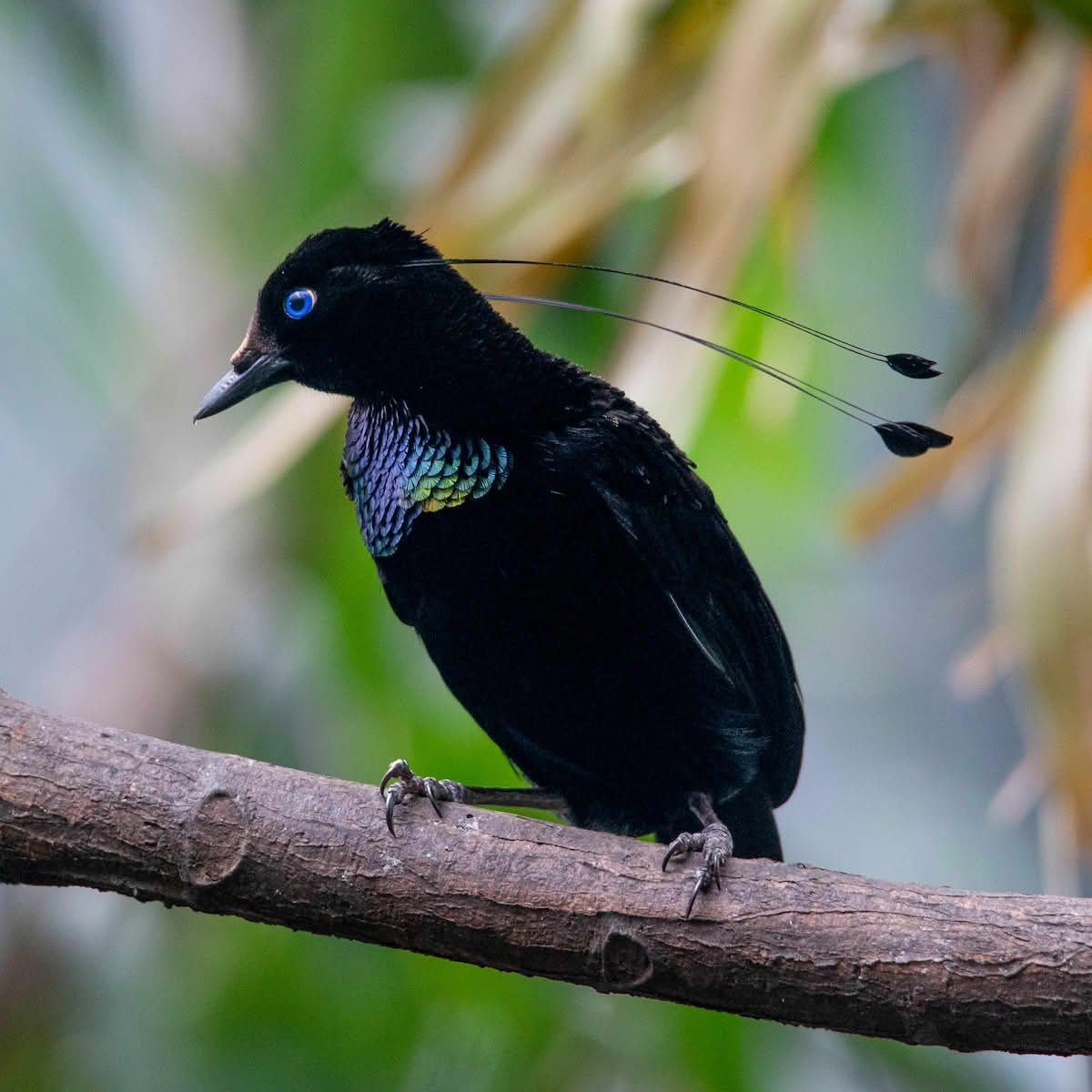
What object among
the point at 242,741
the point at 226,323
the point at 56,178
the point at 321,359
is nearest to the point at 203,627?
the point at 242,741

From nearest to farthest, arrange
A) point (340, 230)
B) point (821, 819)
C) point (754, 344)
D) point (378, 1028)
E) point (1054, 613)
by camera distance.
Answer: point (340, 230) → point (1054, 613) → point (754, 344) → point (378, 1028) → point (821, 819)

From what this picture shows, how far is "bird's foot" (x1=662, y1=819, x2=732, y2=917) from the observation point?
2.00 meters

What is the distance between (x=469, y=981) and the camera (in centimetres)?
461

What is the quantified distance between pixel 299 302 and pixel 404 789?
81 centimetres

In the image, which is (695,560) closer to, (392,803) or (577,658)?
(577,658)

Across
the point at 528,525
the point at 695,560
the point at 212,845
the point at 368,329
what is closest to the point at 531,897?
the point at 212,845

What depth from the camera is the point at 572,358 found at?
454 cm

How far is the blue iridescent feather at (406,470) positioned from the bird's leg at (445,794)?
Result: 1.29ft

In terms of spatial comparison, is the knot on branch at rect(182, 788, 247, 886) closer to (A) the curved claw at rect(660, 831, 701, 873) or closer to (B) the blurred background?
(A) the curved claw at rect(660, 831, 701, 873)

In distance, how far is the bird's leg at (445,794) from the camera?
2113 mm

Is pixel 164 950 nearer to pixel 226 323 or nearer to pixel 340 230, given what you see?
pixel 226 323

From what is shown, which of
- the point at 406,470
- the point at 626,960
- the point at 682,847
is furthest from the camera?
the point at 406,470

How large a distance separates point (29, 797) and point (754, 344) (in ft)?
6.85

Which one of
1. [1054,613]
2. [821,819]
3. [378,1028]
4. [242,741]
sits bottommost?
[378,1028]
